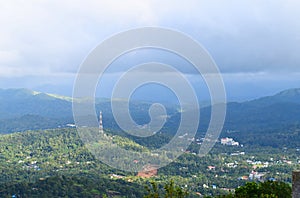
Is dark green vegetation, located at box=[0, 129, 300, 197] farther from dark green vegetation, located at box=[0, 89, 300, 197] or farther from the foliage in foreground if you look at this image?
the foliage in foreground

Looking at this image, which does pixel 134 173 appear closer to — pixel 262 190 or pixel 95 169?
pixel 95 169

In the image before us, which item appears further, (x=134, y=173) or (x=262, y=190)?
(x=134, y=173)

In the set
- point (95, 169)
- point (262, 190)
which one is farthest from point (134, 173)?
point (262, 190)

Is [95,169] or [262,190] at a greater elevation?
[262,190]

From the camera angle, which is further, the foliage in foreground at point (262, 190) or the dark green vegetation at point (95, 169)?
the dark green vegetation at point (95, 169)

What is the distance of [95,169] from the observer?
53812 mm

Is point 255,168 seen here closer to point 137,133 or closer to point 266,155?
point 266,155

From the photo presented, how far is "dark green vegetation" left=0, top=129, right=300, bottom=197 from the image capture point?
36.1 metres

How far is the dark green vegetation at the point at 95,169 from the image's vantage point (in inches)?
1420

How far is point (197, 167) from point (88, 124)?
164 feet

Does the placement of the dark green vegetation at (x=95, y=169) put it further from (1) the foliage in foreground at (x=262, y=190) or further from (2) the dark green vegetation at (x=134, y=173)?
(1) the foliage in foreground at (x=262, y=190)

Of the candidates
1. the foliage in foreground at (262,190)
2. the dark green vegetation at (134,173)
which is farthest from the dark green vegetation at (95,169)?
the foliage in foreground at (262,190)

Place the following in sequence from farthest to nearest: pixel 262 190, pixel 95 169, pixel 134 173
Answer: pixel 95 169, pixel 134 173, pixel 262 190

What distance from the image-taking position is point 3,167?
5466 cm
